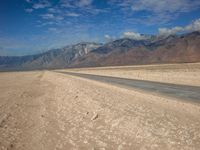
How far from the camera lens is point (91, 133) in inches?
330

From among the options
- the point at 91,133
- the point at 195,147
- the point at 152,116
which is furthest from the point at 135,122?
the point at 195,147

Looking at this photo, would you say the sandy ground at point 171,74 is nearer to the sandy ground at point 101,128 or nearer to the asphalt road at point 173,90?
the asphalt road at point 173,90

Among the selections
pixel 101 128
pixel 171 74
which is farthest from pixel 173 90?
pixel 171 74

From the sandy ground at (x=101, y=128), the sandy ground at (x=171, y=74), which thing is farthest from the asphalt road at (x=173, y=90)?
the sandy ground at (x=101, y=128)

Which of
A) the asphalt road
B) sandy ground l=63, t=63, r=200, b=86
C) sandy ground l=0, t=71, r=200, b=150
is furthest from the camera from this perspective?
sandy ground l=63, t=63, r=200, b=86

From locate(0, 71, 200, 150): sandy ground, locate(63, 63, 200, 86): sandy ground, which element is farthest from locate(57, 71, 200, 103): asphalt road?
locate(0, 71, 200, 150): sandy ground

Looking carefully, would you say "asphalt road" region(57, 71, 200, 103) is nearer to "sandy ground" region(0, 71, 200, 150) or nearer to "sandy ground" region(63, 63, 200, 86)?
"sandy ground" region(63, 63, 200, 86)

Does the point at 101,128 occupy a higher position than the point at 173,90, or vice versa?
the point at 101,128

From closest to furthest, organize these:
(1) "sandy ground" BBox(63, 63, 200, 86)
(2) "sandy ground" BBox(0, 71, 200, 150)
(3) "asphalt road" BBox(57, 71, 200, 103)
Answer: (2) "sandy ground" BBox(0, 71, 200, 150) < (3) "asphalt road" BBox(57, 71, 200, 103) < (1) "sandy ground" BBox(63, 63, 200, 86)

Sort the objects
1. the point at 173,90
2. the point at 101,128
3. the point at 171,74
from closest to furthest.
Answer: the point at 101,128 < the point at 173,90 < the point at 171,74

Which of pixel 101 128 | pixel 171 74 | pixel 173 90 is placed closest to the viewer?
pixel 101 128

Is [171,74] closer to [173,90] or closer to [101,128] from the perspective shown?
[173,90]

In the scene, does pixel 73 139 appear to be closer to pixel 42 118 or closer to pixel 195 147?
pixel 42 118

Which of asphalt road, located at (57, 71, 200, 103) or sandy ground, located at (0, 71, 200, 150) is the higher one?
sandy ground, located at (0, 71, 200, 150)
